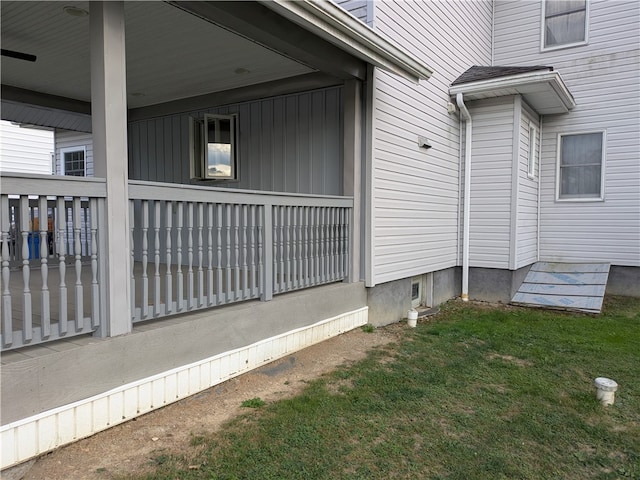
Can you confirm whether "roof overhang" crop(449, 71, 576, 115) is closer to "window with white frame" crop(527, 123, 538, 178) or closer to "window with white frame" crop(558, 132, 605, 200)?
"window with white frame" crop(527, 123, 538, 178)

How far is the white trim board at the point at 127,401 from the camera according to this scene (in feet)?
7.61

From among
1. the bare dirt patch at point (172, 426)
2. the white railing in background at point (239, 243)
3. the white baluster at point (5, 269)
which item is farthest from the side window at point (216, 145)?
the white baluster at point (5, 269)

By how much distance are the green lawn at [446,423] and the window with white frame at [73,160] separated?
780 centimetres

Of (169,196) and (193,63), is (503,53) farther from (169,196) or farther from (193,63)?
(169,196)

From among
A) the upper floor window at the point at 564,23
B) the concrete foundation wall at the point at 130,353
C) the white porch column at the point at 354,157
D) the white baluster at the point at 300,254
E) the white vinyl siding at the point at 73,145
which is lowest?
the concrete foundation wall at the point at 130,353

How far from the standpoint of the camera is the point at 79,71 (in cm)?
552

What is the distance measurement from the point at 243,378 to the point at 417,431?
1.50 metres

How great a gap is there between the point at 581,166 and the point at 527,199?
1.52 m

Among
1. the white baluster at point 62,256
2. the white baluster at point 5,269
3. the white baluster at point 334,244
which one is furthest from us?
the white baluster at point 334,244

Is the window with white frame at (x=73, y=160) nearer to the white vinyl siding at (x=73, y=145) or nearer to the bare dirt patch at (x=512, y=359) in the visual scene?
the white vinyl siding at (x=73, y=145)

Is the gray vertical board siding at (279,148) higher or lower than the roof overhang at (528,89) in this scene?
lower

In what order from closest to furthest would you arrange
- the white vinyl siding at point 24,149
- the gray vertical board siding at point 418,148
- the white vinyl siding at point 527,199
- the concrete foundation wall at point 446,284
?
the gray vertical board siding at point 418,148 → the concrete foundation wall at point 446,284 → the white vinyl siding at point 527,199 → the white vinyl siding at point 24,149

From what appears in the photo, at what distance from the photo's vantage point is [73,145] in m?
9.26

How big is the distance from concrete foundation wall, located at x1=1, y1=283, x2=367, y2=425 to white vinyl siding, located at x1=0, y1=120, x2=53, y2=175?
32.8ft
